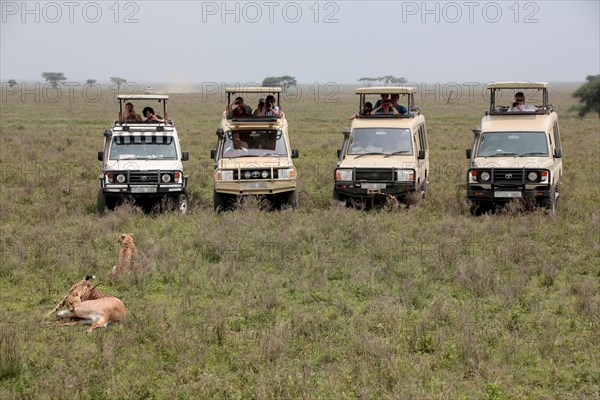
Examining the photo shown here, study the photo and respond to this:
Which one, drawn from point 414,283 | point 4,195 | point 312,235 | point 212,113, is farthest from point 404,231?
point 212,113

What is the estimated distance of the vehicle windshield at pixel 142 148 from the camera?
16.2 meters

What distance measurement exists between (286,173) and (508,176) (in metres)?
4.28

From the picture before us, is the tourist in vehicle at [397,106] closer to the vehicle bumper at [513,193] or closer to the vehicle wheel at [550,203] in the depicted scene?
the vehicle bumper at [513,193]

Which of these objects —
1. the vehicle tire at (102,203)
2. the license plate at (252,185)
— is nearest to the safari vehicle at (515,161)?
the license plate at (252,185)

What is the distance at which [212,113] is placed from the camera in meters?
57.6

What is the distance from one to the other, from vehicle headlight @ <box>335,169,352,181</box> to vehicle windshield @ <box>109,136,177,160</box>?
3.33 metres

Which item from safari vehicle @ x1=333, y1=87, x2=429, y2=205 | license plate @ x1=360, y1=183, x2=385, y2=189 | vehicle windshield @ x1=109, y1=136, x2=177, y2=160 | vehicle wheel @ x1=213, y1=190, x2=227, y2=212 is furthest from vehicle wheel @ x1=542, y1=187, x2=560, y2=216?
vehicle windshield @ x1=109, y1=136, x2=177, y2=160

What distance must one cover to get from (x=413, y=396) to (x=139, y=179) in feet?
33.3

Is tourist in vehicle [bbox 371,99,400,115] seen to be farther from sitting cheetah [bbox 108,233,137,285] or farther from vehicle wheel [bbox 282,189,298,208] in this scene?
sitting cheetah [bbox 108,233,137,285]

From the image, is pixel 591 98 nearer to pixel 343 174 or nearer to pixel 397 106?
pixel 397 106

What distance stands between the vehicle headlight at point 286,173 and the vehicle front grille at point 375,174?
50.9 inches

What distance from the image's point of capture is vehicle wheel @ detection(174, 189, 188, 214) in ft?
52.3

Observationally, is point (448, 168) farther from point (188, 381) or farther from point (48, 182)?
point (188, 381)

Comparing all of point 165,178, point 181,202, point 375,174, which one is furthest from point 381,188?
point 165,178
